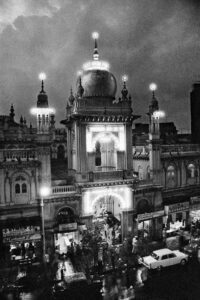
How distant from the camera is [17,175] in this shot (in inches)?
889

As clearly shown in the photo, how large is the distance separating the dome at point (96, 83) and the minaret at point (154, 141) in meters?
4.74

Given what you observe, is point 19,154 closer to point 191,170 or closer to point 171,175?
point 171,175

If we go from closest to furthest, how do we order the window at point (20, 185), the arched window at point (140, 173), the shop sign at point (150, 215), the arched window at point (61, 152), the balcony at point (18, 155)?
the balcony at point (18, 155) < the window at point (20, 185) < the shop sign at point (150, 215) < the arched window at point (140, 173) < the arched window at point (61, 152)

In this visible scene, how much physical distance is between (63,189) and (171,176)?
12.8 m

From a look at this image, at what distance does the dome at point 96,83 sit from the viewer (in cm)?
2611

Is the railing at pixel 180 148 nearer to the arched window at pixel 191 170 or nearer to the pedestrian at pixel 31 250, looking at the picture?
the arched window at pixel 191 170

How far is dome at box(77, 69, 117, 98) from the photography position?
26.1m

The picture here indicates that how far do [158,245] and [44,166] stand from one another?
45.2 feet

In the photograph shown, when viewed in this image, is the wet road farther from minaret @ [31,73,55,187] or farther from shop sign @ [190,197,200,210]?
minaret @ [31,73,55,187]

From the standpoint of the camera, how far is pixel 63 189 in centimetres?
2380

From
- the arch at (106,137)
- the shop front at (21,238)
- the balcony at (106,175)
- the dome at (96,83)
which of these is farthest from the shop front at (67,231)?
the dome at (96,83)

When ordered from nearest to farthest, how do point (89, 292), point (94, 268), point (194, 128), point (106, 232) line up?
point (89, 292) → point (94, 268) → point (106, 232) → point (194, 128)

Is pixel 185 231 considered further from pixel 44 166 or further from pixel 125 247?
pixel 44 166

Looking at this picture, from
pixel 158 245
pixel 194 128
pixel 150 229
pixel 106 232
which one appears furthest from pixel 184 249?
pixel 194 128
